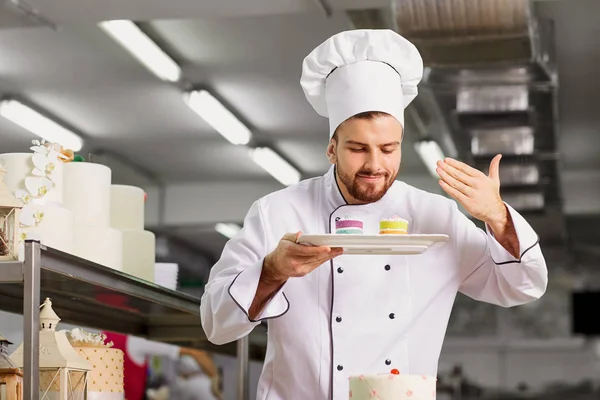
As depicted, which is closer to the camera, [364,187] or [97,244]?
[364,187]

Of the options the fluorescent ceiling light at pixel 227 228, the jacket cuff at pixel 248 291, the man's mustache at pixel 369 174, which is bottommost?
the jacket cuff at pixel 248 291

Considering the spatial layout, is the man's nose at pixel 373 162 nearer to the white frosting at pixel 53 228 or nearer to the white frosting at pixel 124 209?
the white frosting at pixel 53 228

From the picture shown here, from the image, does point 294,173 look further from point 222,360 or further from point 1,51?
point 1,51

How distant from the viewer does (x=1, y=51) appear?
618 cm

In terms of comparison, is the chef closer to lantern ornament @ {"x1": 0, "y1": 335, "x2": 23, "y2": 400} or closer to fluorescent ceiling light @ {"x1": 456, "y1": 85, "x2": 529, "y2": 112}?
lantern ornament @ {"x1": 0, "y1": 335, "x2": 23, "y2": 400}

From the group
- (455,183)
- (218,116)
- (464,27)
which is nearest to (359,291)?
(455,183)

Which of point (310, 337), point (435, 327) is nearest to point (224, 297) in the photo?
point (310, 337)

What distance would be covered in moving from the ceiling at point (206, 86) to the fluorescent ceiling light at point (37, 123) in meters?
0.06

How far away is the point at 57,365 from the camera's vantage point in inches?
84.7

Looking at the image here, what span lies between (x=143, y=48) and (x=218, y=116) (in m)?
1.25

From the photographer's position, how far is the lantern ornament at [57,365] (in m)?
2.15

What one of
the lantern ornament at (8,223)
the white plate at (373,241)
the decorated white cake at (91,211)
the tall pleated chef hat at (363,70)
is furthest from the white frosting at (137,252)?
the white plate at (373,241)

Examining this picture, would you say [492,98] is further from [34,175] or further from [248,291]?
[248,291]

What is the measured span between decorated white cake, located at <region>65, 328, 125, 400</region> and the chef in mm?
569
